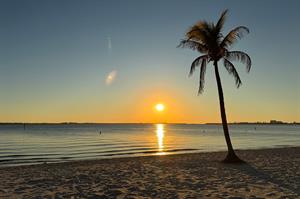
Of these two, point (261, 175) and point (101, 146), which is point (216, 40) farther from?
point (101, 146)

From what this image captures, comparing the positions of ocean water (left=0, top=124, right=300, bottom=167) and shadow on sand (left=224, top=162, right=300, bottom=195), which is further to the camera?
Answer: ocean water (left=0, top=124, right=300, bottom=167)

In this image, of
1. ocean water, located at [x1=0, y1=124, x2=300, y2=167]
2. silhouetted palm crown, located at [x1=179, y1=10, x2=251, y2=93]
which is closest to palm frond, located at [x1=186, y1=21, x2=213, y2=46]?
silhouetted palm crown, located at [x1=179, y1=10, x2=251, y2=93]

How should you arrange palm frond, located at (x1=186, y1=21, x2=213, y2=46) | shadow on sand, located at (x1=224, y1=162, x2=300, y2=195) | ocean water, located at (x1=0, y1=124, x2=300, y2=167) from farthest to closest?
ocean water, located at (x1=0, y1=124, x2=300, y2=167) < palm frond, located at (x1=186, y1=21, x2=213, y2=46) < shadow on sand, located at (x1=224, y1=162, x2=300, y2=195)

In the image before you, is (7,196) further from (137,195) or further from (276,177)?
(276,177)

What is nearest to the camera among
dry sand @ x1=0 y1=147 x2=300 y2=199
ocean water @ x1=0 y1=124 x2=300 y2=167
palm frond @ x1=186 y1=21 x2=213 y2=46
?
dry sand @ x1=0 y1=147 x2=300 y2=199

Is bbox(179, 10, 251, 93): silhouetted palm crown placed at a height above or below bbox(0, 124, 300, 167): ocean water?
above

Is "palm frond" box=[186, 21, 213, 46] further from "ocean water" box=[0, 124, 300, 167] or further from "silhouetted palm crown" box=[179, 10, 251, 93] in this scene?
"ocean water" box=[0, 124, 300, 167]

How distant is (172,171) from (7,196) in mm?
8783

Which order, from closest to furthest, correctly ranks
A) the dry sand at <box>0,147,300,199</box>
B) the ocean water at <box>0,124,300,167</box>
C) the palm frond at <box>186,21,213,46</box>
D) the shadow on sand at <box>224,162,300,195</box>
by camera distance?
the dry sand at <box>0,147,300,199</box>, the shadow on sand at <box>224,162,300,195</box>, the palm frond at <box>186,21,213,46</box>, the ocean water at <box>0,124,300,167</box>

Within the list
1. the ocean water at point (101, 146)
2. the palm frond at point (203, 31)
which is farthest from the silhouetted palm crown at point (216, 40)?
the ocean water at point (101, 146)

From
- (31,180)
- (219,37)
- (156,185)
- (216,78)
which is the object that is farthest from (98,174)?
(219,37)

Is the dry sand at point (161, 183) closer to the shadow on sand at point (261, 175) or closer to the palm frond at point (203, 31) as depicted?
the shadow on sand at point (261, 175)

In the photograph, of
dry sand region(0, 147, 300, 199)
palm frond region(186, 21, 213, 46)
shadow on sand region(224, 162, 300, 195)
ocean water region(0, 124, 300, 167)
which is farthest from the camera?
ocean water region(0, 124, 300, 167)

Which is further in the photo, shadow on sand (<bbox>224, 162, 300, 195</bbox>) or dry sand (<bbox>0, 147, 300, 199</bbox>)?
shadow on sand (<bbox>224, 162, 300, 195</bbox>)
